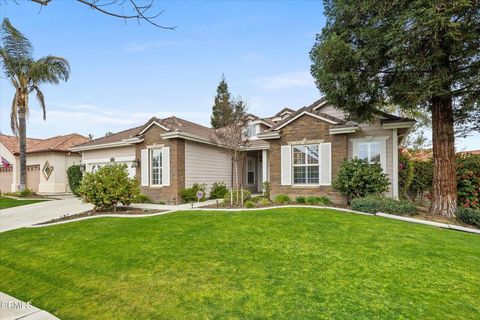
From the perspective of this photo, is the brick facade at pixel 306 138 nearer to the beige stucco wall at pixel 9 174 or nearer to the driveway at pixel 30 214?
the driveway at pixel 30 214

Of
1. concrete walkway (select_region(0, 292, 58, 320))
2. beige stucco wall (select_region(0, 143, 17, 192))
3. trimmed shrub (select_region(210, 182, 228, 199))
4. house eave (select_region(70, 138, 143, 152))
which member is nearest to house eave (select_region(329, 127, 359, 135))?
trimmed shrub (select_region(210, 182, 228, 199))

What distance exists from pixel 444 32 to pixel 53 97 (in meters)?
22.9

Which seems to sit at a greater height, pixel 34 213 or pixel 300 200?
pixel 300 200

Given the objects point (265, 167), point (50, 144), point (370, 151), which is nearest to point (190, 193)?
point (265, 167)

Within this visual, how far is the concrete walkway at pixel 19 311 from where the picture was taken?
3515 millimetres

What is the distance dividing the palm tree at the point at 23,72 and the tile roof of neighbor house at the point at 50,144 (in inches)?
116

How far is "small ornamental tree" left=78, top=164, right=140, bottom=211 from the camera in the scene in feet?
37.6

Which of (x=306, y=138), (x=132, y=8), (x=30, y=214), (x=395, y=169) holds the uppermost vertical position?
(x=132, y=8)

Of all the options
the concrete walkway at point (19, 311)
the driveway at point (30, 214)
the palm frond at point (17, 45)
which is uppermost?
the palm frond at point (17, 45)

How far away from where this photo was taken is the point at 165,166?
14.2 metres

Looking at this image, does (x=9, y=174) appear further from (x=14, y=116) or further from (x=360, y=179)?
(x=360, y=179)

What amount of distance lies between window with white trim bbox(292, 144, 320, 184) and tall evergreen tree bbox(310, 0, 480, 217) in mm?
2801

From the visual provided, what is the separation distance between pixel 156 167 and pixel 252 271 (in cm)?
1174

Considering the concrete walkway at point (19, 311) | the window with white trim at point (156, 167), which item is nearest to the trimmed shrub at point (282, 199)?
the window with white trim at point (156, 167)
